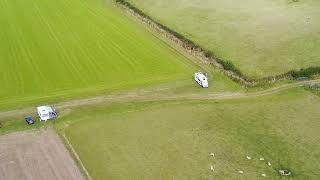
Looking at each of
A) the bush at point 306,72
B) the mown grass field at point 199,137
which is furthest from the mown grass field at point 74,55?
the bush at point 306,72

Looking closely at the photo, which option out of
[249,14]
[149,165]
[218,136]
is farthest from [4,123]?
[249,14]

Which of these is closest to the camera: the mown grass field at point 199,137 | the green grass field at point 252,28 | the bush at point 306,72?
the mown grass field at point 199,137

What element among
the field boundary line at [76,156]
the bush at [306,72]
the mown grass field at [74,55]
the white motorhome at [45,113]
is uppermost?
the mown grass field at [74,55]

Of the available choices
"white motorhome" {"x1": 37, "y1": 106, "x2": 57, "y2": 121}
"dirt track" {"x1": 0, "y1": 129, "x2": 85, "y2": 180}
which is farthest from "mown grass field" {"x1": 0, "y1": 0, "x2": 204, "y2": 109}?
"dirt track" {"x1": 0, "y1": 129, "x2": 85, "y2": 180}

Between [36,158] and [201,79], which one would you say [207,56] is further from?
[36,158]

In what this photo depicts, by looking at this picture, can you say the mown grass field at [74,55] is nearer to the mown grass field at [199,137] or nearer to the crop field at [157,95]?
the crop field at [157,95]

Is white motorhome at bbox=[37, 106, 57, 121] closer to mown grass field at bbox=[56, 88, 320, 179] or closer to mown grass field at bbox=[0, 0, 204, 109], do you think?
mown grass field at bbox=[56, 88, 320, 179]
